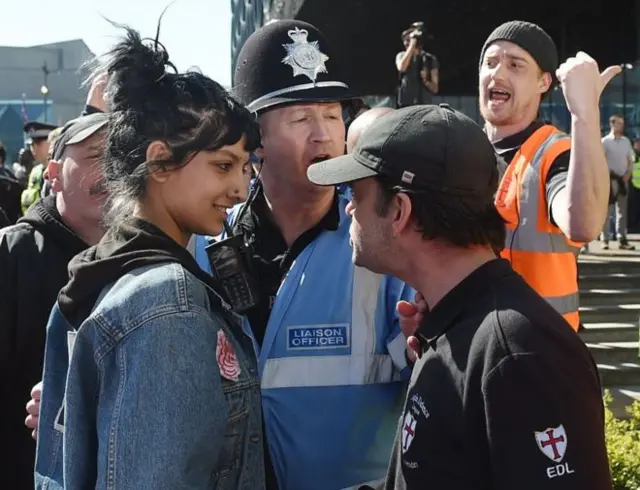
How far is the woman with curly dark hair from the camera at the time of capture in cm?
149

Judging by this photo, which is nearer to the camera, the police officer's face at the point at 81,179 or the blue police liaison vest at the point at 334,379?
the blue police liaison vest at the point at 334,379

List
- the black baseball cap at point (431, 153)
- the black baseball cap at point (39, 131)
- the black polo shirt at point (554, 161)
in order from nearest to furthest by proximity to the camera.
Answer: the black baseball cap at point (431, 153), the black polo shirt at point (554, 161), the black baseball cap at point (39, 131)

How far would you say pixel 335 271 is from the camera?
7.46ft

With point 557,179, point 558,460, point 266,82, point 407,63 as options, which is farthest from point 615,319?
point 558,460

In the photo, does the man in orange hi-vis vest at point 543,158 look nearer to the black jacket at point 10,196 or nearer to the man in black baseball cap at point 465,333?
the man in black baseball cap at point 465,333

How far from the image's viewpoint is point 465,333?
5.04 feet

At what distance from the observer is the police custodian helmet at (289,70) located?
2506 mm

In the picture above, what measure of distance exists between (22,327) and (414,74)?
6.26 metres

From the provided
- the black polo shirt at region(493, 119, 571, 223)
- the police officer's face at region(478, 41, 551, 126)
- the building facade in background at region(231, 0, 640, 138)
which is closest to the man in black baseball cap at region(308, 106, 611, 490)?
the black polo shirt at region(493, 119, 571, 223)

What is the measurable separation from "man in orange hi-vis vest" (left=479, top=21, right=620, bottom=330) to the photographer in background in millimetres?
4476

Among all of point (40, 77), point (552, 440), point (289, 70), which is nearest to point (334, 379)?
point (552, 440)

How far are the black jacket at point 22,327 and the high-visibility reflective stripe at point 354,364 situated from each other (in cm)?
96

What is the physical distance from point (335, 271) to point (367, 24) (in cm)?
1421

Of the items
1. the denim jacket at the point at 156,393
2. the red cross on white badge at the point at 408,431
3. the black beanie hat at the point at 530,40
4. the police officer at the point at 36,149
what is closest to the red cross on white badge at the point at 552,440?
the red cross on white badge at the point at 408,431
